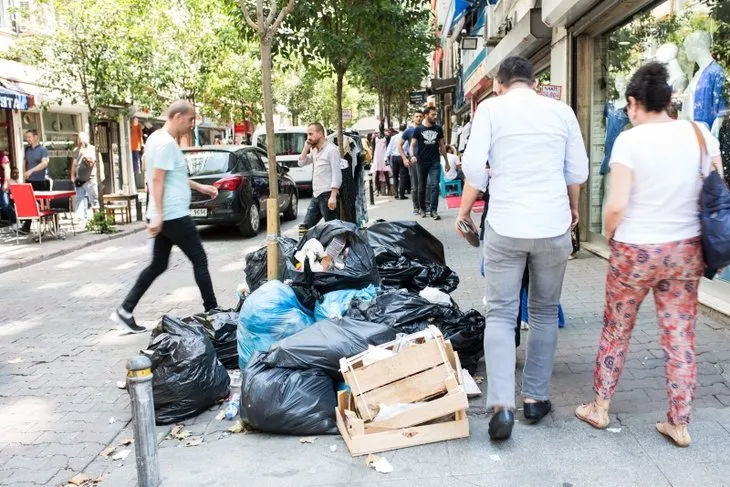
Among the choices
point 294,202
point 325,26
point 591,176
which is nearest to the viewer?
point 591,176

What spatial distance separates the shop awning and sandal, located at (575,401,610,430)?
13.0 m

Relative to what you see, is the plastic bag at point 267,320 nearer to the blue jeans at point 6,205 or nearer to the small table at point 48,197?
the small table at point 48,197

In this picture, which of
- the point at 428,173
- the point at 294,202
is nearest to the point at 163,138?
the point at 428,173

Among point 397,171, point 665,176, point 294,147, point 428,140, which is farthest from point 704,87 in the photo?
point 294,147

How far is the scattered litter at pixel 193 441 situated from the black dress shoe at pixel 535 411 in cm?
176

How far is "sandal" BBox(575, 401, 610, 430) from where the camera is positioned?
361 centimetres

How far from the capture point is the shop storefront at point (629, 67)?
5.94 metres

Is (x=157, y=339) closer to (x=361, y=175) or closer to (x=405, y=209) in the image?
(x=361, y=175)

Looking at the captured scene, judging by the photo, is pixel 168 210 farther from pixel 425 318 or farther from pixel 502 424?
pixel 502 424

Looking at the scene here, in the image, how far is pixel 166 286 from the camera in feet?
26.7

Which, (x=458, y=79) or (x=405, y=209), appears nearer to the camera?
(x=405, y=209)

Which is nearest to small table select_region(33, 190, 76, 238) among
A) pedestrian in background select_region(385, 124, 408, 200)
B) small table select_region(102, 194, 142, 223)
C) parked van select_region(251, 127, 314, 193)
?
small table select_region(102, 194, 142, 223)

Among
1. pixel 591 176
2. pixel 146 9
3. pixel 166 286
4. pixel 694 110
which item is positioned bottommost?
pixel 166 286

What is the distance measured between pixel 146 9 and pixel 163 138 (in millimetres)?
14570
